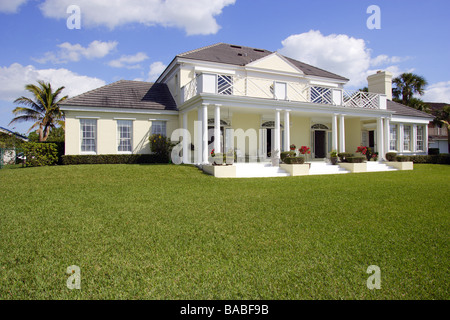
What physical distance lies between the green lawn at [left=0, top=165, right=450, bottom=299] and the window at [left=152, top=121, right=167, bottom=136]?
9537 millimetres

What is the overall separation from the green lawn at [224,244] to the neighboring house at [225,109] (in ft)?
25.1

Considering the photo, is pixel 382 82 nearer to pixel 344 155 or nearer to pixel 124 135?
pixel 344 155

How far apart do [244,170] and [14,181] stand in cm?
A: 972

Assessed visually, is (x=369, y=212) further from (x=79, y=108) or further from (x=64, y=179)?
(x=79, y=108)

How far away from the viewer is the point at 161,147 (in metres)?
17.4

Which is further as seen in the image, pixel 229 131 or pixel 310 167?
pixel 229 131

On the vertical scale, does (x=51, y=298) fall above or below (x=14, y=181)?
below

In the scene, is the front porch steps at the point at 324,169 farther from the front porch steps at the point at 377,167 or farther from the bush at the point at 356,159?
the front porch steps at the point at 377,167

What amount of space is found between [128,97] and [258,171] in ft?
32.2

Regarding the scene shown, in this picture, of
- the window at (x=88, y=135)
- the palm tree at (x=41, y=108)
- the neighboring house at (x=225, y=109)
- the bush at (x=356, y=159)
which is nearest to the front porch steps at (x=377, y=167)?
the bush at (x=356, y=159)

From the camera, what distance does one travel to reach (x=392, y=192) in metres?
9.40

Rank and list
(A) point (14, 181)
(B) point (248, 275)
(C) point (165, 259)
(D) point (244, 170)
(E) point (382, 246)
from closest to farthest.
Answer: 1. (B) point (248, 275)
2. (C) point (165, 259)
3. (E) point (382, 246)
4. (A) point (14, 181)
5. (D) point (244, 170)

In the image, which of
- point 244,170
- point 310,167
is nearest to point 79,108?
point 244,170

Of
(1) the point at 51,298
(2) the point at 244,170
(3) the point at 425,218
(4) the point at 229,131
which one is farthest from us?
(4) the point at 229,131
